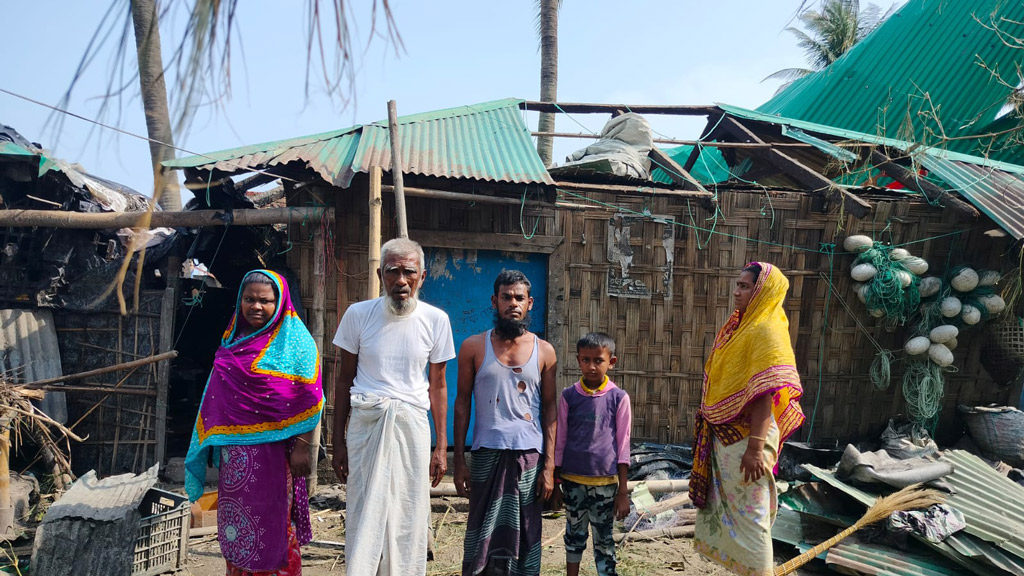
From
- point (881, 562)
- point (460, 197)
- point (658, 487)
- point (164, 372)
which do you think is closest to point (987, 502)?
point (881, 562)

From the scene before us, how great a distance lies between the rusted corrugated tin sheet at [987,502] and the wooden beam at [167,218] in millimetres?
4978

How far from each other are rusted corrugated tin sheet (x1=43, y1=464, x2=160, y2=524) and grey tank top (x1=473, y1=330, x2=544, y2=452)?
7.22ft

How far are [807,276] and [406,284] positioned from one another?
430 cm

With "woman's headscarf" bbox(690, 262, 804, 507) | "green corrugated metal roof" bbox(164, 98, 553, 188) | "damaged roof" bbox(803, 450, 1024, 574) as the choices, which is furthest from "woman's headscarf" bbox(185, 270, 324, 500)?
"damaged roof" bbox(803, 450, 1024, 574)

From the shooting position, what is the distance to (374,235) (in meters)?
4.38

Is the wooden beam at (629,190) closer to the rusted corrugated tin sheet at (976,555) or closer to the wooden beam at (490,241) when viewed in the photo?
the wooden beam at (490,241)

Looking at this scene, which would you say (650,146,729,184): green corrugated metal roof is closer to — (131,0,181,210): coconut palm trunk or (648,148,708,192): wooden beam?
(648,148,708,192): wooden beam

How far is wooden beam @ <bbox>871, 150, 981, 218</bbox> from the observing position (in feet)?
18.5

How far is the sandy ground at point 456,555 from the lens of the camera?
3.95 meters

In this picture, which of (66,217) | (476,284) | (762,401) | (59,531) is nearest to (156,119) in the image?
(762,401)

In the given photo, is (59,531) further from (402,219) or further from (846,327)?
(846,327)

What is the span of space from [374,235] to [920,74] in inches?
374

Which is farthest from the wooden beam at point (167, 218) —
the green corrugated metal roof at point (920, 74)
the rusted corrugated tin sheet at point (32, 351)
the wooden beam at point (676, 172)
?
the green corrugated metal roof at point (920, 74)

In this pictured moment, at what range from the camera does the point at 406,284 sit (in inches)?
113
